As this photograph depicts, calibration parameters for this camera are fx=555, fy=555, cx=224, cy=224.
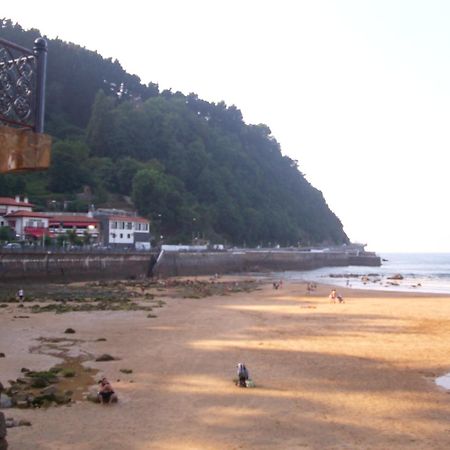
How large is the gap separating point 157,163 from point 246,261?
2886cm

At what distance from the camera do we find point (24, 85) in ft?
19.7

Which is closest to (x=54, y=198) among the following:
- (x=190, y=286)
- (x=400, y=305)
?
(x=190, y=286)

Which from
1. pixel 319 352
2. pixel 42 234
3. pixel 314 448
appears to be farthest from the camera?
pixel 42 234

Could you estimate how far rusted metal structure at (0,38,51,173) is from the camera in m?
5.90

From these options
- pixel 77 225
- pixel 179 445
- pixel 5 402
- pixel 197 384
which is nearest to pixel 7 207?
pixel 77 225

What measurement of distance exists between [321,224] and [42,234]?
11643 centimetres

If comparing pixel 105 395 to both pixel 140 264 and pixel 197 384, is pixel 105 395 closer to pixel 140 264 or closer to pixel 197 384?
pixel 197 384

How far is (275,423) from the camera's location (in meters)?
11.3

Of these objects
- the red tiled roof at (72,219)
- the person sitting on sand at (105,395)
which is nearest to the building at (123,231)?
the red tiled roof at (72,219)

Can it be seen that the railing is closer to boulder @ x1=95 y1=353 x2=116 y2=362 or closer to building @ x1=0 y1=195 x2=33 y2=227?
boulder @ x1=95 y1=353 x2=116 y2=362

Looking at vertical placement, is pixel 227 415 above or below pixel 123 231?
below

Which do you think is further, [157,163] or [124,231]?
[157,163]

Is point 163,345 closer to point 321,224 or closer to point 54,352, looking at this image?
point 54,352

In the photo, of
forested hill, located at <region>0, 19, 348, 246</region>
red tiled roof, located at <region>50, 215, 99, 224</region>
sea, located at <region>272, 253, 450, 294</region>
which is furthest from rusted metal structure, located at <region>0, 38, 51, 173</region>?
forested hill, located at <region>0, 19, 348, 246</region>
